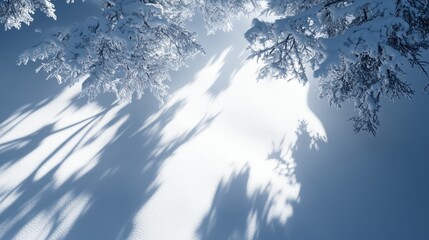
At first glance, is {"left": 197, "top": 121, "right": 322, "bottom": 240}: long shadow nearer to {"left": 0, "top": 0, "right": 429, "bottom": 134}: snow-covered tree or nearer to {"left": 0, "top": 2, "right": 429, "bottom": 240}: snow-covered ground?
{"left": 0, "top": 2, "right": 429, "bottom": 240}: snow-covered ground

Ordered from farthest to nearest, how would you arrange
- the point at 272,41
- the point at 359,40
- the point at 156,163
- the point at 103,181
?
the point at 156,163 → the point at 103,181 → the point at 272,41 → the point at 359,40

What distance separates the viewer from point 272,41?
15.5 ft

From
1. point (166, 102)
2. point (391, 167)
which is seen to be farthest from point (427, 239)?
point (166, 102)

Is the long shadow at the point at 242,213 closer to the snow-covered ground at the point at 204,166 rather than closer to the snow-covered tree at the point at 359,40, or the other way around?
the snow-covered ground at the point at 204,166

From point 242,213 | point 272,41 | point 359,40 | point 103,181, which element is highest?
point 103,181

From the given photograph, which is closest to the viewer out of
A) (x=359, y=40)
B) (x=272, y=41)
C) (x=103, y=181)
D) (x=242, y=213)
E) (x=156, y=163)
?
(x=359, y=40)

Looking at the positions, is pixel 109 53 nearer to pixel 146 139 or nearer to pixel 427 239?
pixel 146 139

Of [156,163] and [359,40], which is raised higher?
[156,163]

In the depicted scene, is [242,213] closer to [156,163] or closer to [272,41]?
[156,163]

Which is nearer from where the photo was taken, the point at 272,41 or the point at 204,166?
the point at 272,41

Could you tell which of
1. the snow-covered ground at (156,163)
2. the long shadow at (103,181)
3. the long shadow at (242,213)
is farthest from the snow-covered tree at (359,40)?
the long shadow at (103,181)

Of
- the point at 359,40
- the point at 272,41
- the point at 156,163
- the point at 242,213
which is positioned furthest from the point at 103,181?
the point at 359,40

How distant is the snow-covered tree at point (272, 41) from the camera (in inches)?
143

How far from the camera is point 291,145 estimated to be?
865cm
